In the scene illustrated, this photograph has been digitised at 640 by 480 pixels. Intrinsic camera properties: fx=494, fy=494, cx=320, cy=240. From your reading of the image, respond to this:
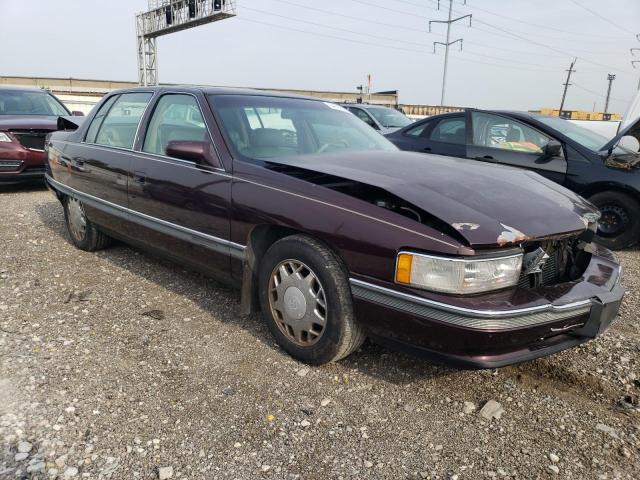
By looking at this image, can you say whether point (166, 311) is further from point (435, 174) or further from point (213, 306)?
point (435, 174)

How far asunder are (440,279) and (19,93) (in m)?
8.64

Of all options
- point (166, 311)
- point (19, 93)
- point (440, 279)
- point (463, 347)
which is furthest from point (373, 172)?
point (19, 93)

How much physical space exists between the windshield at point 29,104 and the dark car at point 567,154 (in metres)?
6.47

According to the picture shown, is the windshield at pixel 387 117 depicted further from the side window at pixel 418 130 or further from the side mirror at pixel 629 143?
the side mirror at pixel 629 143

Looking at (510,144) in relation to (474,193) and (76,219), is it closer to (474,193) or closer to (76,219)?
(474,193)

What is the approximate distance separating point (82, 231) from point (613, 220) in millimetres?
5305

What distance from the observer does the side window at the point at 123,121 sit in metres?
3.83

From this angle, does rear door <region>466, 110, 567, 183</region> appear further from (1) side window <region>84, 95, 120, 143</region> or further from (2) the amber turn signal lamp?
(1) side window <region>84, 95, 120, 143</region>

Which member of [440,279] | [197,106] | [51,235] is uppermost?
[197,106]

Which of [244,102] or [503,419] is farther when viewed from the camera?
[244,102]

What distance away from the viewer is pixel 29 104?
8.20 meters

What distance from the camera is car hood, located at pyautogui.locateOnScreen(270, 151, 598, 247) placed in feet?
7.17

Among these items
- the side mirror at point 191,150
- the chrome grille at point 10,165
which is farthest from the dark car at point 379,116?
the side mirror at point 191,150

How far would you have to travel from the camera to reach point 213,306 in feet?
11.4
